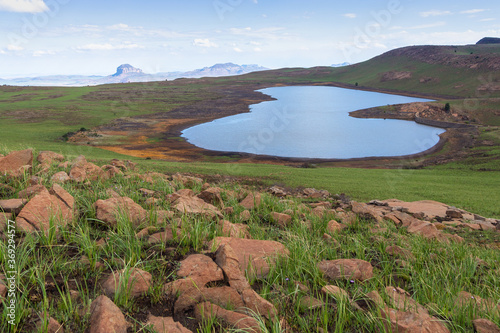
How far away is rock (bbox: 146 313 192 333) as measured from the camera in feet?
10.7

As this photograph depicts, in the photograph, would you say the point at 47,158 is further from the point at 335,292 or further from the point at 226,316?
the point at 335,292

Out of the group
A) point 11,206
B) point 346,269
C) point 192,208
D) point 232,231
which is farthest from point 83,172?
point 346,269

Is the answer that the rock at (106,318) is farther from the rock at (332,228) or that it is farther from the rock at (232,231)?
the rock at (332,228)

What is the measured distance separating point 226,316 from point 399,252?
13.6 ft

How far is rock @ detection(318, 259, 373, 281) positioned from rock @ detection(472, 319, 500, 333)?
1444 mm

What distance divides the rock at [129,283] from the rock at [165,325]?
0.46 metres

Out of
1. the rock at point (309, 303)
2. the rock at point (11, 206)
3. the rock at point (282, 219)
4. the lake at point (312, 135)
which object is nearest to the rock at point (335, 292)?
the rock at point (309, 303)

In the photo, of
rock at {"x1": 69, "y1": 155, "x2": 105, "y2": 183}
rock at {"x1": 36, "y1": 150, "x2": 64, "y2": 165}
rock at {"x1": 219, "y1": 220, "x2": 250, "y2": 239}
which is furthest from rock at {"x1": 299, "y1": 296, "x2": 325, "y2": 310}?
rock at {"x1": 36, "y1": 150, "x2": 64, "y2": 165}

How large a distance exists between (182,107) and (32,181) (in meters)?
95.7

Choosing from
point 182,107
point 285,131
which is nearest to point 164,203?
point 285,131

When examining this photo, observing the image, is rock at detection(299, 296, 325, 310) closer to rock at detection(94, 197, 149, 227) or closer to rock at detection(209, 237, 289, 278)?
rock at detection(209, 237, 289, 278)

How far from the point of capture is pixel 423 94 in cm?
12781

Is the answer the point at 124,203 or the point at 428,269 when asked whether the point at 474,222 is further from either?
the point at 124,203

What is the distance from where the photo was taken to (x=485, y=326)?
3.59 metres
